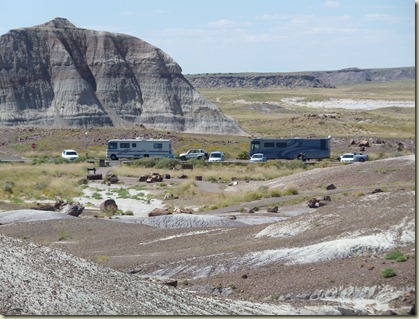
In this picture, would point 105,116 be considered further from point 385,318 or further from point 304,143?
point 385,318

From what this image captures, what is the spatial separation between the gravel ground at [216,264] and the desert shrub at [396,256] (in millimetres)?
176

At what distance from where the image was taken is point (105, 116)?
120500mm

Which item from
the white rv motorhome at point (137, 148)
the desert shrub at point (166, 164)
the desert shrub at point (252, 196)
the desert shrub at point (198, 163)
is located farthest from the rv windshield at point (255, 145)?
the desert shrub at point (252, 196)

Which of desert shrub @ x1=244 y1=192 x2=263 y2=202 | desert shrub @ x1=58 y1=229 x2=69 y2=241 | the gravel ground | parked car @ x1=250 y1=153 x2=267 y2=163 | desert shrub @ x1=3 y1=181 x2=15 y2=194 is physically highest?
the gravel ground

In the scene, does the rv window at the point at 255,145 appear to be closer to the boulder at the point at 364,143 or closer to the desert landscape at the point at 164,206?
the desert landscape at the point at 164,206

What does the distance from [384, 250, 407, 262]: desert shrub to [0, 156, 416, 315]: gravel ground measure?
0.18m

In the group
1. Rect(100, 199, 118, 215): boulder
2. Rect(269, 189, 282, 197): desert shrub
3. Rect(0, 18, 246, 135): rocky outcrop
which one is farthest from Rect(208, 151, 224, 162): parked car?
Rect(0, 18, 246, 135): rocky outcrop

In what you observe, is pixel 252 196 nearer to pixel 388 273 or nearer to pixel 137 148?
pixel 388 273

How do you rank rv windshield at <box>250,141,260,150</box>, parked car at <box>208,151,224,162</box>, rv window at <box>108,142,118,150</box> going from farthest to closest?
1. rv window at <box>108,142,118,150</box>
2. rv windshield at <box>250,141,260,150</box>
3. parked car at <box>208,151,224,162</box>

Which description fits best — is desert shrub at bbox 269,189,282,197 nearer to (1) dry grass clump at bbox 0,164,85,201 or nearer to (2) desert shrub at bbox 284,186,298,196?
(2) desert shrub at bbox 284,186,298,196

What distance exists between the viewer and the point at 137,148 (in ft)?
288

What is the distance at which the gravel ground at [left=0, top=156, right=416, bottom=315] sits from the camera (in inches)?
658

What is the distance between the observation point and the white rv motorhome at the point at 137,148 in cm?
8650

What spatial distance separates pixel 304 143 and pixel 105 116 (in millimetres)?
44025
